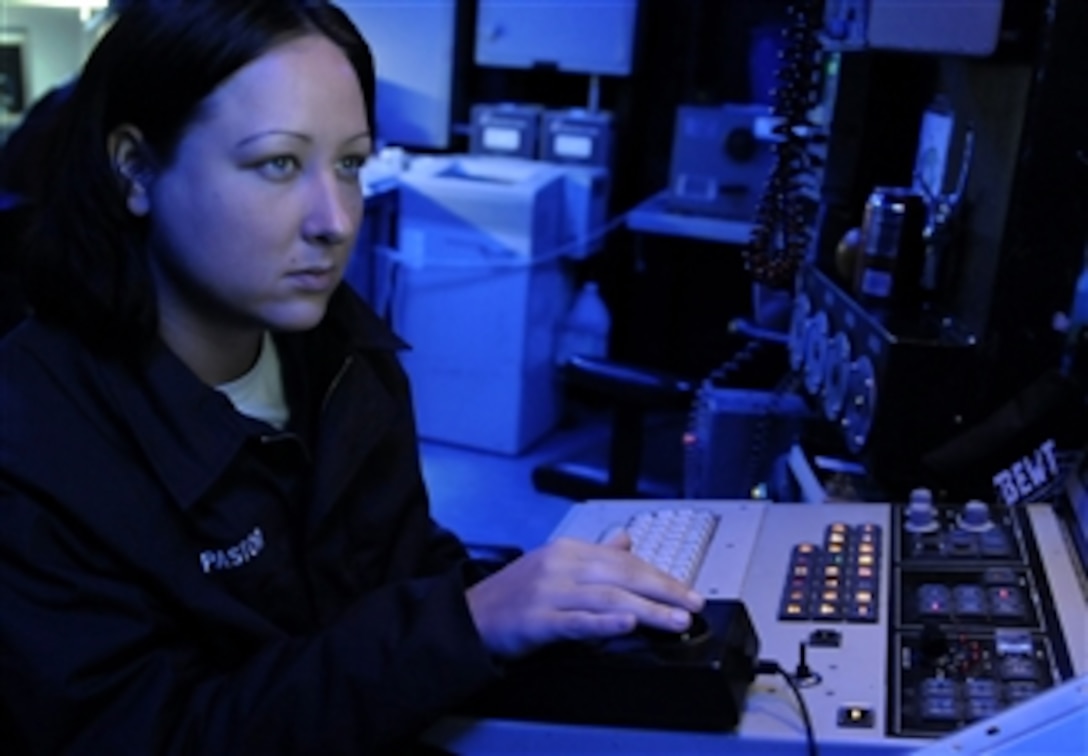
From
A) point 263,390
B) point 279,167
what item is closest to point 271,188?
point 279,167

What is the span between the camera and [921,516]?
1200 millimetres

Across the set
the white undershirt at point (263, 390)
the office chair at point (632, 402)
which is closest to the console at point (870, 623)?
the white undershirt at point (263, 390)

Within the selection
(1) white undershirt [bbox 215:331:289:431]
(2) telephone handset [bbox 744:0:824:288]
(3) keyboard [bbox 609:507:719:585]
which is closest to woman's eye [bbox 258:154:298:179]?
(1) white undershirt [bbox 215:331:289:431]

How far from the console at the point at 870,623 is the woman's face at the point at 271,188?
0.35m

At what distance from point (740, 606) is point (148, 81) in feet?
1.90

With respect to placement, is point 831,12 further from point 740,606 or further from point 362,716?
point 362,716

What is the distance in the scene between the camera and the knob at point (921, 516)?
119cm

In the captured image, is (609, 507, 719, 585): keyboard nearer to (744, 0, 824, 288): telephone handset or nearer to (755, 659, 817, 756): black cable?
(755, 659, 817, 756): black cable

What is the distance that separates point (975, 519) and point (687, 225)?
2283 mm

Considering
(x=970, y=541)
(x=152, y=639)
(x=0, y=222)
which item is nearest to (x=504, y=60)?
(x=0, y=222)

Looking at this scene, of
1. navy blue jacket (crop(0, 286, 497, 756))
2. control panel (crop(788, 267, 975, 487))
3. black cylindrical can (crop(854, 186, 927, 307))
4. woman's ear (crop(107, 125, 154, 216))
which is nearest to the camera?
navy blue jacket (crop(0, 286, 497, 756))

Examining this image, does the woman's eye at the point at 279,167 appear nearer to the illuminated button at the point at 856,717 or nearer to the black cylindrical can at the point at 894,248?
the illuminated button at the point at 856,717

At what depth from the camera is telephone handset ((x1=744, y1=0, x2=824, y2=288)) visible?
6.44 ft

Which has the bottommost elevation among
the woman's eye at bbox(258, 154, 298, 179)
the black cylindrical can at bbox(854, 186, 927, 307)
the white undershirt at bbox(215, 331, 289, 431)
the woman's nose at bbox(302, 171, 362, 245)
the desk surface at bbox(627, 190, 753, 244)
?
the desk surface at bbox(627, 190, 753, 244)
